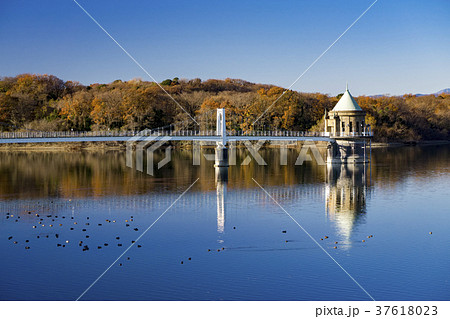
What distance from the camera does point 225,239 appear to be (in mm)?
28859

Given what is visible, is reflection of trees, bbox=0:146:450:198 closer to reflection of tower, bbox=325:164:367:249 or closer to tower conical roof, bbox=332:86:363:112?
reflection of tower, bbox=325:164:367:249

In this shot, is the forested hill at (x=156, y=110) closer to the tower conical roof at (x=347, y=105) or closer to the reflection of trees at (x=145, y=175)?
the reflection of trees at (x=145, y=175)

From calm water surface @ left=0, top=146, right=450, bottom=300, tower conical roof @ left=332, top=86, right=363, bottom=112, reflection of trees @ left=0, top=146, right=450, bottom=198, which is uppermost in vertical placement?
tower conical roof @ left=332, top=86, right=363, bottom=112

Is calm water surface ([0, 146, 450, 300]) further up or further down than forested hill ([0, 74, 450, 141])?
further down

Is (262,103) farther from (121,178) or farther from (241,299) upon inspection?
(241,299)

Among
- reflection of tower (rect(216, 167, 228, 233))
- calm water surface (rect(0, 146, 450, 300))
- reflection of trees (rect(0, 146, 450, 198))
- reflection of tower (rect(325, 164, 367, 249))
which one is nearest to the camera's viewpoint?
calm water surface (rect(0, 146, 450, 300))

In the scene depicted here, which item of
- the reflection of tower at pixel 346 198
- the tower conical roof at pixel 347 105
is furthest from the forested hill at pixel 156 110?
the reflection of tower at pixel 346 198

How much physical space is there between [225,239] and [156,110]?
261 ft

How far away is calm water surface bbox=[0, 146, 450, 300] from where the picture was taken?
70.9ft

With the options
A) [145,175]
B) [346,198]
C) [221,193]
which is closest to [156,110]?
[145,175]

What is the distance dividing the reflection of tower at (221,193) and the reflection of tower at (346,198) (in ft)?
20.1

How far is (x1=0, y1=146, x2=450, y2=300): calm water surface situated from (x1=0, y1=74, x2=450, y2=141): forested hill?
2001 inches

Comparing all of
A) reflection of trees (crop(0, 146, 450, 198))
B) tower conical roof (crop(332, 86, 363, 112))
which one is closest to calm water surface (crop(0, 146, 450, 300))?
reflection of trees (crop(0, 146, 450, 198))

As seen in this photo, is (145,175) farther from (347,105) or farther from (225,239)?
(225,239)
